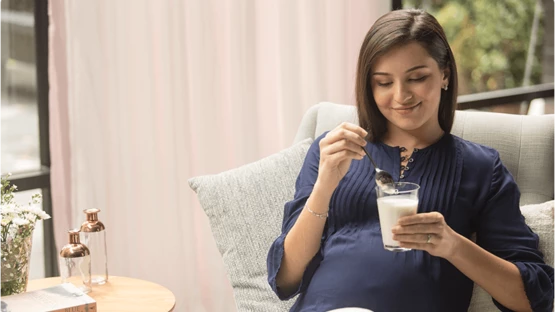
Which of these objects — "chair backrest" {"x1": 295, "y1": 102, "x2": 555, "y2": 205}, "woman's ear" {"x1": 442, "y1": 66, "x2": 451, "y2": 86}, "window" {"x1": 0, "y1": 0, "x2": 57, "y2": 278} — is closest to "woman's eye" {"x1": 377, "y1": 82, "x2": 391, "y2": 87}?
"woman's ear" {"x1": 442, "y1": 66, "x2": 451, "y2": 86}

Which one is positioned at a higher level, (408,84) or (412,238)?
(408,84)

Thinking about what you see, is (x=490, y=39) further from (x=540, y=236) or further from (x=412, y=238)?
(x=412, y=238)

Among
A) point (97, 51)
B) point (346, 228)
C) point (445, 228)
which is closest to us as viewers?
point (445, 228)

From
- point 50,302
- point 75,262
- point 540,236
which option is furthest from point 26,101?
point 540,236

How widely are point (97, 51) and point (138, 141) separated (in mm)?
373

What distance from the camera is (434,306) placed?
5.85 ft

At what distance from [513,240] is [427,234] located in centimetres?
34

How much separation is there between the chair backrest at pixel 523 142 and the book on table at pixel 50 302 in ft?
3.85

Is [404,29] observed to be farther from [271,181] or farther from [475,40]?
[475,40]

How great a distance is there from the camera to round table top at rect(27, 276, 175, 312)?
2.04m

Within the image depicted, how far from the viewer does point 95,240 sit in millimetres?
2229

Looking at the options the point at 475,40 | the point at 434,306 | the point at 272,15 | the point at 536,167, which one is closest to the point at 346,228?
the point at 434,306

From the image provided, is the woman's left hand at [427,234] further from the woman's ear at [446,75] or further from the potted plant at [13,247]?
the potted plant at [13,247]

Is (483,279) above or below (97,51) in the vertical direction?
below
